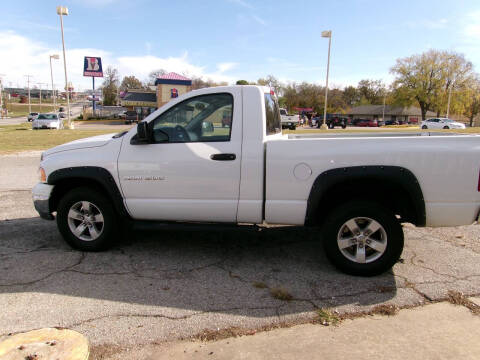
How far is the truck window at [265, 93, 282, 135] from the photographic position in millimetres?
4145

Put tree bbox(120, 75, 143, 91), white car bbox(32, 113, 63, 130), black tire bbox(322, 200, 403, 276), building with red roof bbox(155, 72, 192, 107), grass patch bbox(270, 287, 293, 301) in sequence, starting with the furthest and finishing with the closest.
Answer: tree bbox(120, 75, 143, 91)
building with red roof bbox(155, 72, 192, 107)
white car bbox(32, 113, 63, 130)
black tire bbox(322, 200, 403, 276)
grass patch bbox(270, 287, 293, 301)

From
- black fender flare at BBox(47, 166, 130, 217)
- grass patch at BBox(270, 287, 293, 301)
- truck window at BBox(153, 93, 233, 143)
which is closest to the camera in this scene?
grass patch at BBox(270, 287, 293, 301)

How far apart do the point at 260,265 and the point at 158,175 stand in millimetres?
1527

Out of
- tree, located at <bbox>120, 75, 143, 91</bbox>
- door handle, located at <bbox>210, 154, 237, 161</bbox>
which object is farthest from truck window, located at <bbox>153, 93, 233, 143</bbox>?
tree, located at <bbox>120, 75, 143, 91</bbox>

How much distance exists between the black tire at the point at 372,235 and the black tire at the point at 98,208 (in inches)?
97.0

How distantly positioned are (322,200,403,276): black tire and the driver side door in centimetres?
105

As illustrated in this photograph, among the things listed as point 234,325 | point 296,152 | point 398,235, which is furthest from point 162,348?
point 398,235

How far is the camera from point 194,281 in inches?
143

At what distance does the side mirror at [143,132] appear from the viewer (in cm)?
385

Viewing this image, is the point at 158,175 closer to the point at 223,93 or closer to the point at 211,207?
the point at 211,207

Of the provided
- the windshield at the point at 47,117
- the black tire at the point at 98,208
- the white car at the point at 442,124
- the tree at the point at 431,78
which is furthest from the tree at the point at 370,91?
the black tire at the point at 98,208

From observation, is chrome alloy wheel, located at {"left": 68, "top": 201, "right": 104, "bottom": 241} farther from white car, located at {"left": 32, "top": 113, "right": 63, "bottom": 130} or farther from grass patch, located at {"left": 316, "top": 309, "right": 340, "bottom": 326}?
white car, located at {"left": 32, "top": 113, "right": 63, "bottom": 130}

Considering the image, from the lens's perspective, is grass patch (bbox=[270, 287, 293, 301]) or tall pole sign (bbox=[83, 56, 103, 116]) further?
tall pole sign (bbox=[83, 56, 103, 116])

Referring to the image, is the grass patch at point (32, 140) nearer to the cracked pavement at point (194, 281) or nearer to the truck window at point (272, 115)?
the cracked pavement at point (194, 281)
